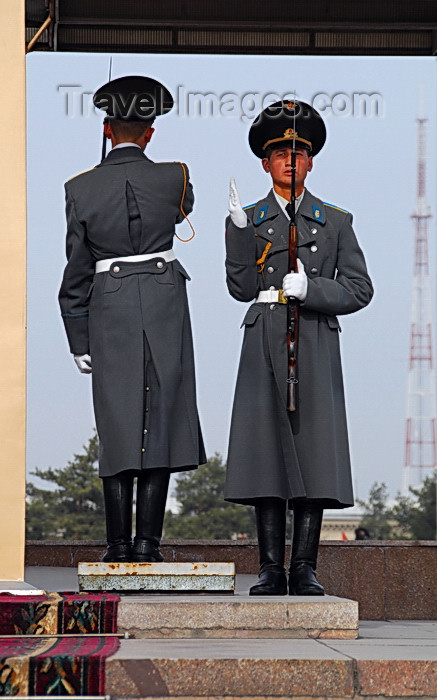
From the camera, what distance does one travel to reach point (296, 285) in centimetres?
600

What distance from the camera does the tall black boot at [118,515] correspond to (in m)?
6.05

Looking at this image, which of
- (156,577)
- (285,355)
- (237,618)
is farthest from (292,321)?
(237,618)

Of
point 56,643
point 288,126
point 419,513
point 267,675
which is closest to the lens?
point 267,675

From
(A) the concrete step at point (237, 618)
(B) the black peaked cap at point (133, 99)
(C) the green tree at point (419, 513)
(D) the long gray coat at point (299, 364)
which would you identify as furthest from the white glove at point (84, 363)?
(C) the green tree at point (419, 513)

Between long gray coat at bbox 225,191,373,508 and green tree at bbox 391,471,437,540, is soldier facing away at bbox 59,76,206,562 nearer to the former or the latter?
long gray coat at bbox 225,191,373,508

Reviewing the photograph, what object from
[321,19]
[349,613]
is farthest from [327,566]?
[321,19]

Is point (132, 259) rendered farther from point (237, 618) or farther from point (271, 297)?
point (237, 618)

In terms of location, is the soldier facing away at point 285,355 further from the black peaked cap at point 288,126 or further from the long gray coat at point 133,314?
the long gray coat at point 133,314

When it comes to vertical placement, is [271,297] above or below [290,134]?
below

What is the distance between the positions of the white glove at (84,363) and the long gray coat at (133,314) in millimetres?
32

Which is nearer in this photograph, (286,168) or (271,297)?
(271,297)

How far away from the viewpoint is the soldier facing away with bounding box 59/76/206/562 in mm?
6062

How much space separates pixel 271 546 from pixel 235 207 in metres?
1.71

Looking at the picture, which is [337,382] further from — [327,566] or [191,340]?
[327,566]
